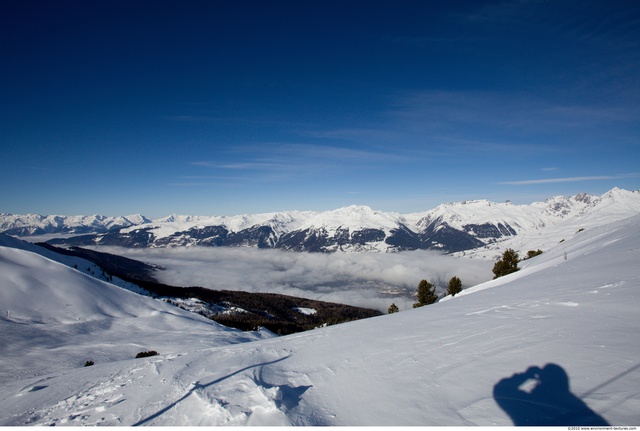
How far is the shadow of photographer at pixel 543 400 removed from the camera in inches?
183

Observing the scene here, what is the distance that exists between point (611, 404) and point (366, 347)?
594cm

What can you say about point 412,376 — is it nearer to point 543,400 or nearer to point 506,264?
point 543,400

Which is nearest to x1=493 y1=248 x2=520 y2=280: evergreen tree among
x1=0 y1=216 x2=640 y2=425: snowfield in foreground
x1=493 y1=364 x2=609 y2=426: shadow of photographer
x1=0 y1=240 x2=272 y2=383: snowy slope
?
x1=0 y1=216 x2=640 y2=425: snowfield in foreground

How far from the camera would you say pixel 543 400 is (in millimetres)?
5090

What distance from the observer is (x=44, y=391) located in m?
9.42

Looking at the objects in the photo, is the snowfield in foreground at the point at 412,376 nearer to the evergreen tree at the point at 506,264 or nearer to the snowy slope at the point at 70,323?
the snowy slope at the point at 70,323

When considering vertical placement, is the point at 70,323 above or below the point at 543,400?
below

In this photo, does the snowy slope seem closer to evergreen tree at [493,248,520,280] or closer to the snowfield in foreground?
the snowfield in foreground

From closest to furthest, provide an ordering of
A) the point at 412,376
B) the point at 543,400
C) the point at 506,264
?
the point at 543,400, the point at 412,376, the point at 506,264

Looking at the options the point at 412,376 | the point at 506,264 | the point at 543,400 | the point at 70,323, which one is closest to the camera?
the point at 543,400

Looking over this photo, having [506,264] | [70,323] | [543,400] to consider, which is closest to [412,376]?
[543,400]

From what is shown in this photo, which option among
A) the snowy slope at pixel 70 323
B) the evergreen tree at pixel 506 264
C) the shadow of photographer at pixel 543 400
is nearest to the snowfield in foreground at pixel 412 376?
the shadow of photographer at pixel 543 400

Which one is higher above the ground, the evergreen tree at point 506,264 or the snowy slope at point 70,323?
the evergreen tree at point 506,264

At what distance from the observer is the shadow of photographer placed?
15.3 feet
